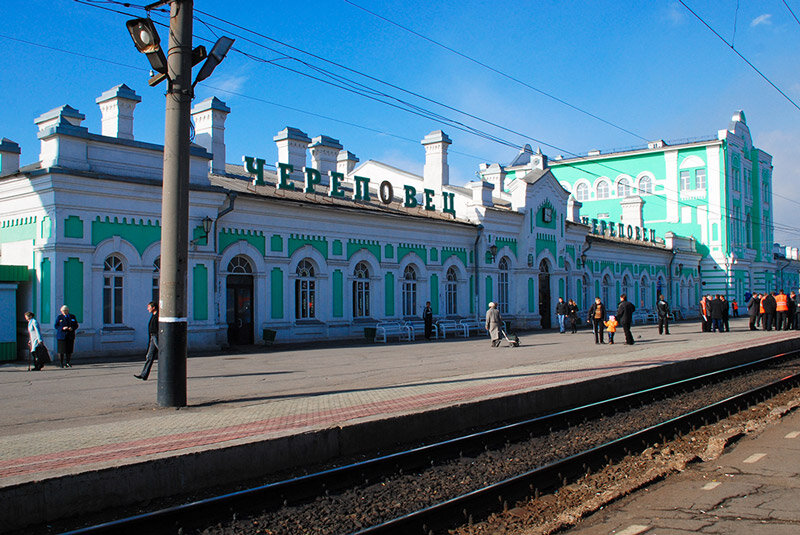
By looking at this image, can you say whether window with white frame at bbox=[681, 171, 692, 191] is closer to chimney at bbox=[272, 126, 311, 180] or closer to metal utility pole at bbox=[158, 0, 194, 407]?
chimney at bbox=[272, 126, 311, 180]

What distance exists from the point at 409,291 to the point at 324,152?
6.40 m

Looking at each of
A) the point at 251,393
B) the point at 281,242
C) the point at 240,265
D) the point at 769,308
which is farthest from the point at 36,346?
the point at 769,308

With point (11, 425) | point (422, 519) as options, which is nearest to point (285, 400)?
point (11, 425)

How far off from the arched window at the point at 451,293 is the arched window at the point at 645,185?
102ft

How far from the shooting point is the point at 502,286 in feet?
105

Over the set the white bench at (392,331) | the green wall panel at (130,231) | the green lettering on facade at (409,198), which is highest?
the green lettering on facade at (409,198)

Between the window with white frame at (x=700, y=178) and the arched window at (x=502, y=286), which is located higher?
the window with white frame at (x=700, y=178)

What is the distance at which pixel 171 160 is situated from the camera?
9.74m

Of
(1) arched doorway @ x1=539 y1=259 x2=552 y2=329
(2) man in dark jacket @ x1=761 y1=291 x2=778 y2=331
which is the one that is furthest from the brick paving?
(1) arched doorway @ x1=539 y1=259 x2=552 y2=329

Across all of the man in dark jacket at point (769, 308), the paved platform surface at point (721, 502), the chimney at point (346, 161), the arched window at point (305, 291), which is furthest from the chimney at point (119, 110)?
the man in dark jacket at point (769, 308)

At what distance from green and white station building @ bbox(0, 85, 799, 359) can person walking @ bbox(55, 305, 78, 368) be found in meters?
1.30

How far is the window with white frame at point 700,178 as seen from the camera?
53.0 m

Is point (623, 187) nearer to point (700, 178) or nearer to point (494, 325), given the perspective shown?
point (700, 178)

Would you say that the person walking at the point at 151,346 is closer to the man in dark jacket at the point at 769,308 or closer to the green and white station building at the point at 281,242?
the green and white station building at the point at 281,242
